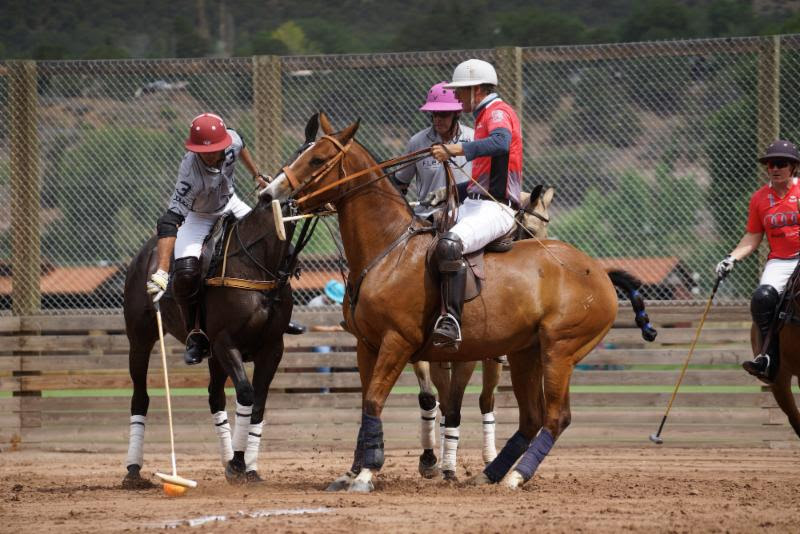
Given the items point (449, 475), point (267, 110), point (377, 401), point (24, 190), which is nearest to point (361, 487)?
point (377, 401)

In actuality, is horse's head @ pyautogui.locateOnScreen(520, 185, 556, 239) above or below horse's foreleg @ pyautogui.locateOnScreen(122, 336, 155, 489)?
above

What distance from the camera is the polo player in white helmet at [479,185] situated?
8.30 m

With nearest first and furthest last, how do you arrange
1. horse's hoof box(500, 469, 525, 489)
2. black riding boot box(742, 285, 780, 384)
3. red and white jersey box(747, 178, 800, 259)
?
horse's hoof box(500, 469, 525, 489) < black riding boot box(742, 285, 780, 384) < red and white jersey box(747, 178, 800, 259)

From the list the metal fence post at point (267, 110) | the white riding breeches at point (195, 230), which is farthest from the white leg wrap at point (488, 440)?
the metal fence post at point (267, 110)

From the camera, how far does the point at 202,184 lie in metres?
9.71

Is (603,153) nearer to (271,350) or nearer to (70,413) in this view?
(271,350)

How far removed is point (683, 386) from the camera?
13.2 metres

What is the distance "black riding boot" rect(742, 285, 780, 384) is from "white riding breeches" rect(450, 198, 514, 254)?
2500 mm

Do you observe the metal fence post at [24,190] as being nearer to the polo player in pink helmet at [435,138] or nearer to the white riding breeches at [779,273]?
the polo player in pink helmet at [435,138]

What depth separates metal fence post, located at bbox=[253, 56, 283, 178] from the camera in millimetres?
13234

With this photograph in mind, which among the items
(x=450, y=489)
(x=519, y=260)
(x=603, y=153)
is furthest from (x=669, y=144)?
(x=450, y=489)

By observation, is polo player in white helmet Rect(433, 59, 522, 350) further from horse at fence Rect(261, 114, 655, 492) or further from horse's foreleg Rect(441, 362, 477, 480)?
horse's foreleg Rect(441, 362, 477, 480)

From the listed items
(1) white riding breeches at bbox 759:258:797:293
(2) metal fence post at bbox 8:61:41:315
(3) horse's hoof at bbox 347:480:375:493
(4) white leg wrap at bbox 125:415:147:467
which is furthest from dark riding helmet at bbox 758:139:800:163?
(2) metal fence post at bbox 8:61:41:315

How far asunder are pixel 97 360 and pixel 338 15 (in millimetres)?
47883
